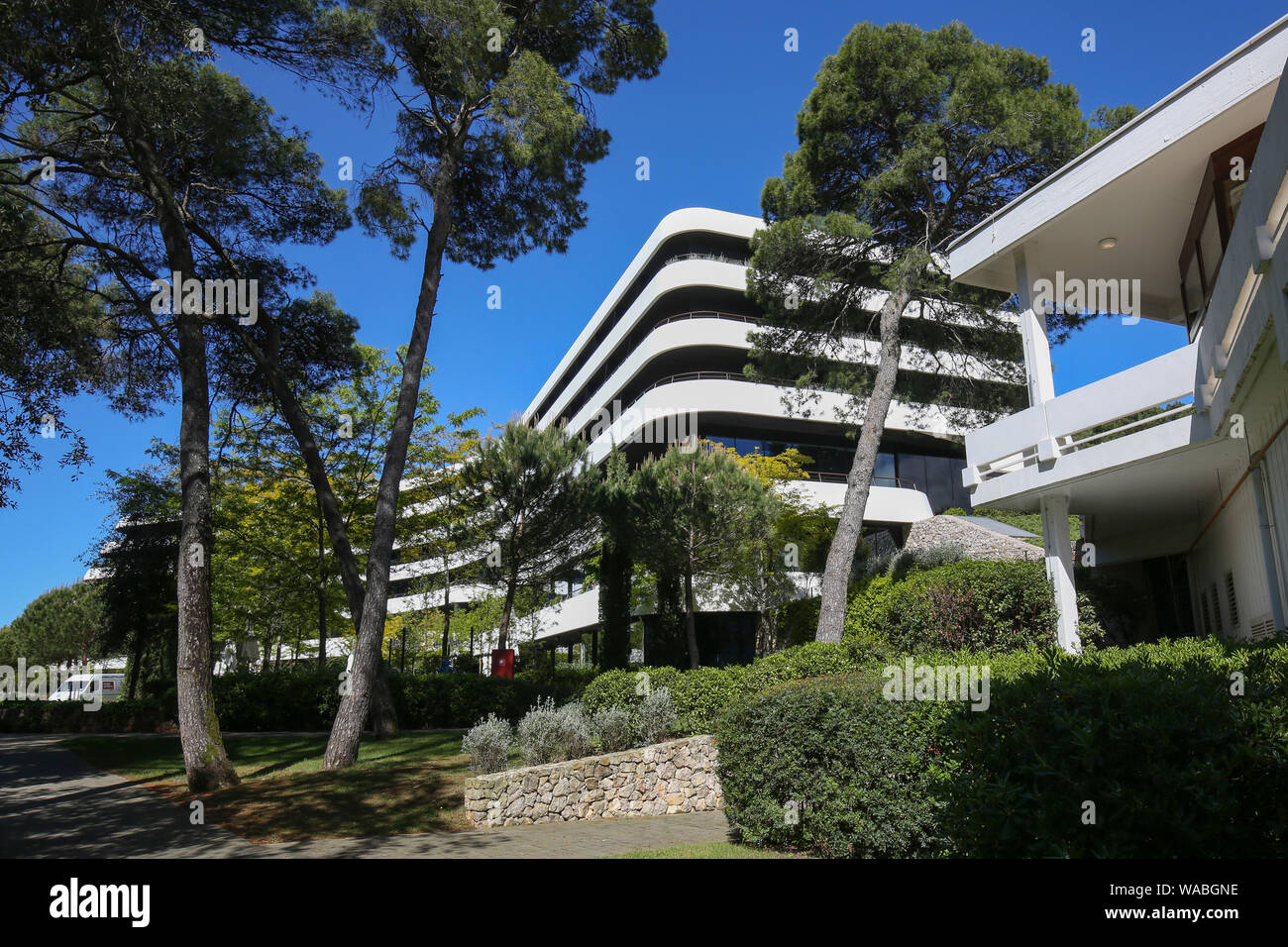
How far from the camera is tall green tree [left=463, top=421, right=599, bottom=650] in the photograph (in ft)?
77.3

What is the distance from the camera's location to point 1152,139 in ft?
34.7

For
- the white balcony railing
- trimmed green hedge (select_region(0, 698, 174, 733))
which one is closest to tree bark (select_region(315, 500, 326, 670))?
trimmed green hedge (select_region(0, 698, 174, 733))

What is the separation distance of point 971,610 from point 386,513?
33.0 ft

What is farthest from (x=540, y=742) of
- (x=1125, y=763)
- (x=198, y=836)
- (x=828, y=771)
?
(x=1125, y=763)

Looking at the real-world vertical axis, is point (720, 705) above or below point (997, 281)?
below

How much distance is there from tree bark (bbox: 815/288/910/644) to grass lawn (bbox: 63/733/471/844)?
295 inches

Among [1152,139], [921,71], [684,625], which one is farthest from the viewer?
[684,625]

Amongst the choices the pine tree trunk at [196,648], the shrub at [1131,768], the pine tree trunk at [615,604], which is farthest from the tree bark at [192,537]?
the pine tree trunk at [615,604]

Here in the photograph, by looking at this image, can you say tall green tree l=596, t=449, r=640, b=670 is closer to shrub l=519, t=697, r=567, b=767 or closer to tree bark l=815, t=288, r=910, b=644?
tree bark l=815, t=288, r=910, b=644

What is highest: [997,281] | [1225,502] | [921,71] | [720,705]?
[921,71]

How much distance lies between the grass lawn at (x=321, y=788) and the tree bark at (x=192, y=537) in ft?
1.94

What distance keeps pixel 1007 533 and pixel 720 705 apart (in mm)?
16681
